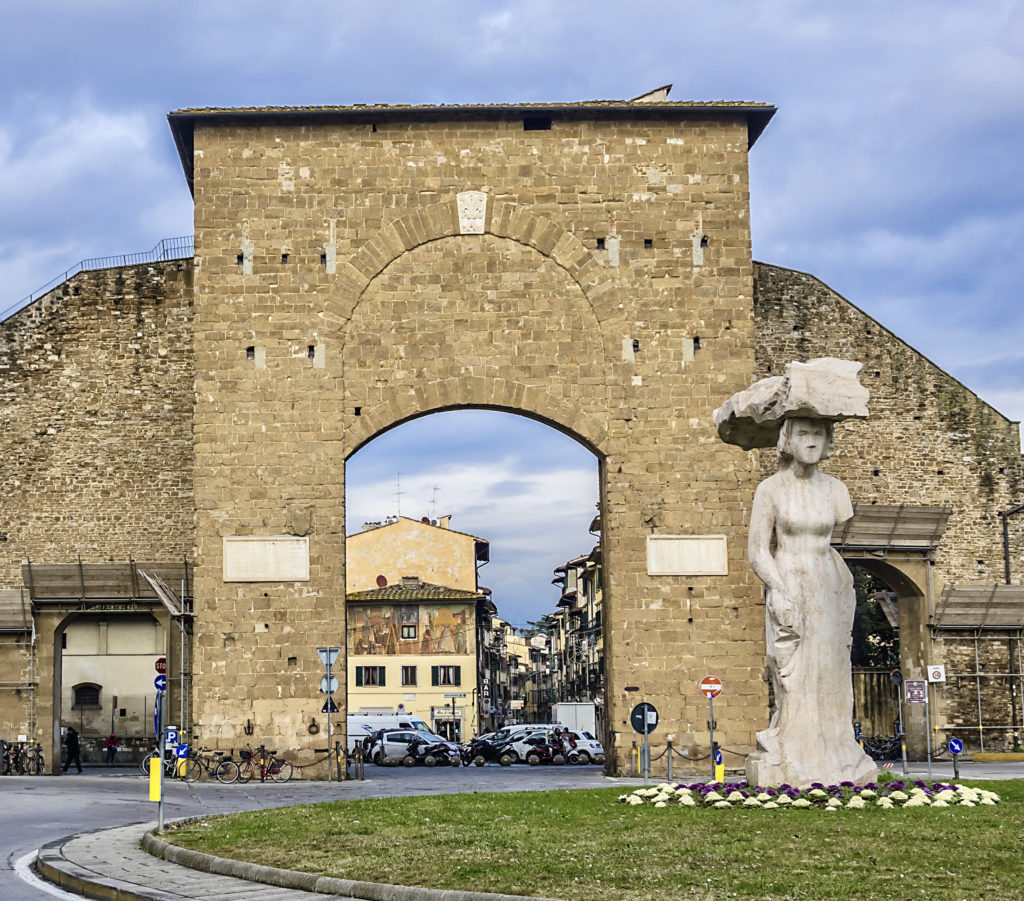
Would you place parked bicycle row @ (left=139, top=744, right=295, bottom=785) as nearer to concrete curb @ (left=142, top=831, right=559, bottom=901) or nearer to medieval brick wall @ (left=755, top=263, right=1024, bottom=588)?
concrete curb @ (left=142, top=831, right=559, bottom=901)

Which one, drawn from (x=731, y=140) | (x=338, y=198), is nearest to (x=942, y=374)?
(x=731, y=140)

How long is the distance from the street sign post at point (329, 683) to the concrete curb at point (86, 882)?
38.3 feet

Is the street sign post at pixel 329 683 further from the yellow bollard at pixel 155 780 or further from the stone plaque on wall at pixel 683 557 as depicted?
the yellow bollard at pixel 155 780

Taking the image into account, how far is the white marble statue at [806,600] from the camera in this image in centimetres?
1380

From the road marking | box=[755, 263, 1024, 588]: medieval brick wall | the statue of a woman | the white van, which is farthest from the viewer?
the white van

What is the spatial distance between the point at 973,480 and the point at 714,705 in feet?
31.5

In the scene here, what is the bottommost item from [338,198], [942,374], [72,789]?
[72,789]

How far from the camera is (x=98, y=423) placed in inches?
1184

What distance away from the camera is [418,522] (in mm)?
64938

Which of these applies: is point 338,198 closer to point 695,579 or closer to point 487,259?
point 487,259

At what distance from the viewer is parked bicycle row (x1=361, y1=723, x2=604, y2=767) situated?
36250mm

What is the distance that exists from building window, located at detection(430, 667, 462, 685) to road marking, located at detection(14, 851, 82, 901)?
4844cm

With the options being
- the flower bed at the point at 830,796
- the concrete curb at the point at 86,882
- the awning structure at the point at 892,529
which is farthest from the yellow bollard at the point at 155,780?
the awning structure at the point at 892,529

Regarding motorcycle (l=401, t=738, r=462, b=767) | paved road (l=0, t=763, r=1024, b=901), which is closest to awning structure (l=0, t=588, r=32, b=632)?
paved road (l=0, t=763, r=1024, b=901)
